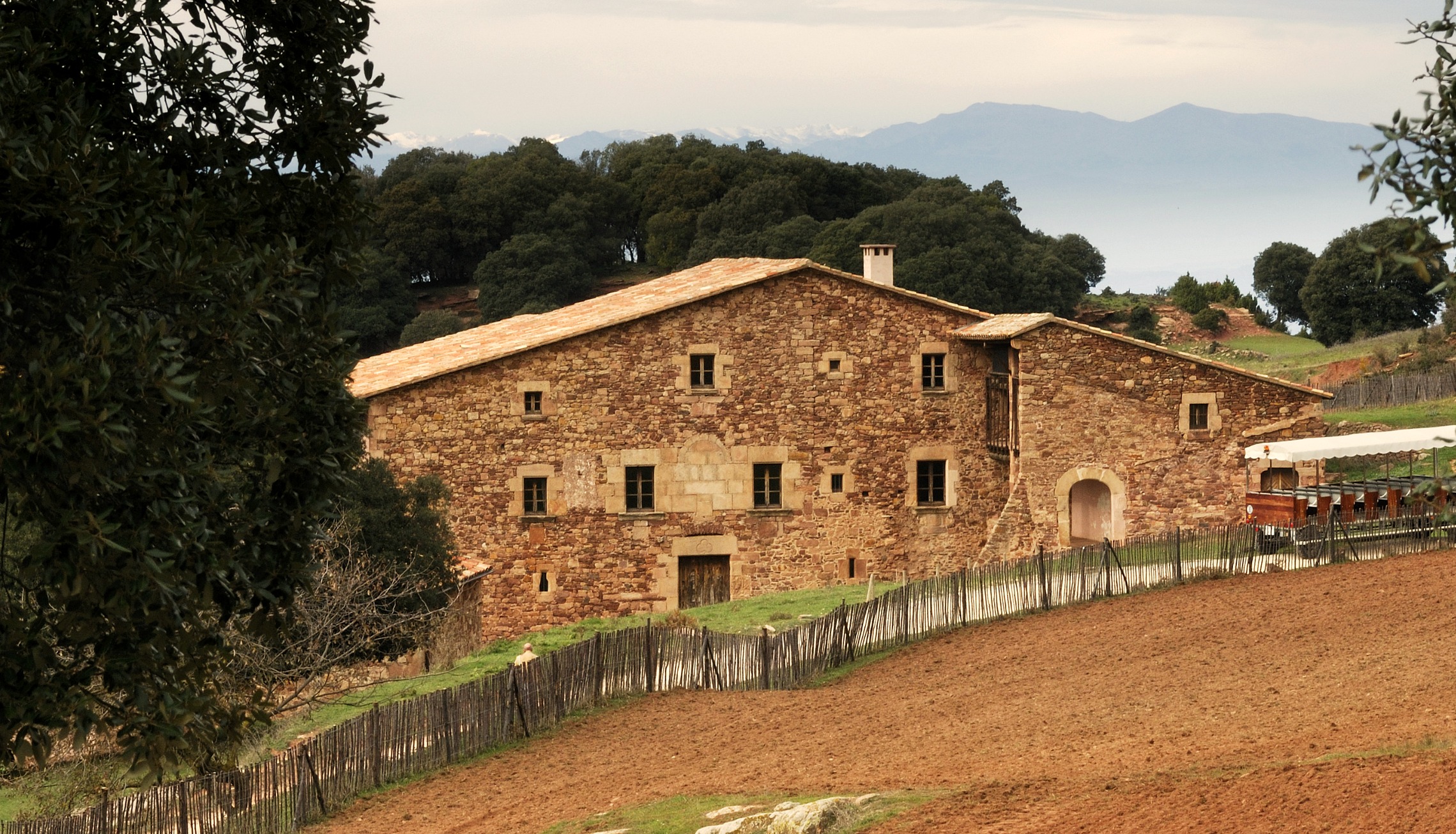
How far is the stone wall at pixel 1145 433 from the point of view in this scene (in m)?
26.6

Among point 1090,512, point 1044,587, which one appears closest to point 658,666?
point 1044,587

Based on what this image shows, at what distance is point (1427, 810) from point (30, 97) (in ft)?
30.6

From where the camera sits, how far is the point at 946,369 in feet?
89.2

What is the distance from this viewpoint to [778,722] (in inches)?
635

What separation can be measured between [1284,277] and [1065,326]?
205ft

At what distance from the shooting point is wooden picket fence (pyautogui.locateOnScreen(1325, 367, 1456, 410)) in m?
37.3

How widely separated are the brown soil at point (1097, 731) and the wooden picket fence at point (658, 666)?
367 mm

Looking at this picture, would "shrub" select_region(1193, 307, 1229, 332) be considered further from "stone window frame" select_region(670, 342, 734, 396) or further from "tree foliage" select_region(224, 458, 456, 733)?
"tree foliage" select_region(224, 458, 456, 733)

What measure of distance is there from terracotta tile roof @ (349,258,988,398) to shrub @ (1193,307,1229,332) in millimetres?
44136

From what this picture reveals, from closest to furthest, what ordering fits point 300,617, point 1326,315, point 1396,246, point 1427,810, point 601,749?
point 1396,246 < point 1427,810 < point 601,749 < point 300,617 < point 1326,315

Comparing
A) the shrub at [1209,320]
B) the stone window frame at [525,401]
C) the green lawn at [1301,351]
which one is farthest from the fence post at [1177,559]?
the shrub at [1209,320]

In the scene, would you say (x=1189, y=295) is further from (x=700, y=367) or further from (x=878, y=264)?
(x=700, y=367)

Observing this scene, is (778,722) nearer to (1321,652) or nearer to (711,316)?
(1321,652)

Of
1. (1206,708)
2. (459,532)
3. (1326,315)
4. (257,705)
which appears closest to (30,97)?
(257,705)
